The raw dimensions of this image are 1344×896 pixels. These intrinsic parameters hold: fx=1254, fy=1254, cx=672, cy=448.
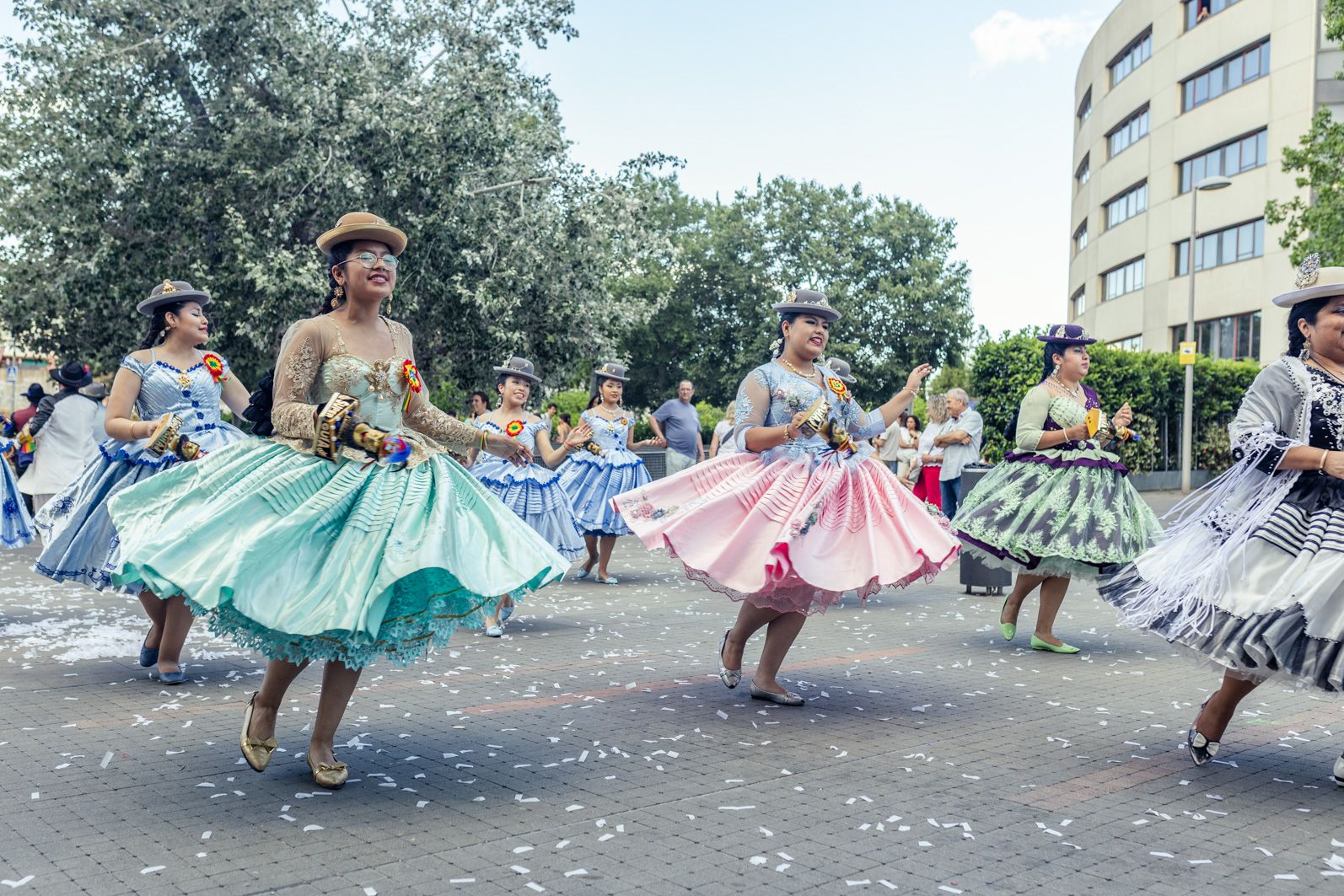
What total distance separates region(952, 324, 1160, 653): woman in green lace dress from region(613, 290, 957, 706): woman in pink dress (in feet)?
6.68

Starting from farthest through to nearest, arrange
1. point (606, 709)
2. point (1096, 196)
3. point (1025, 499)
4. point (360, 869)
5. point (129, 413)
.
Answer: point (1096, 196) < point (1025, 499) < point (129, 413) < point (606, 709) < point (360, 869)

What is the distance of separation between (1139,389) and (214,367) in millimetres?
26254

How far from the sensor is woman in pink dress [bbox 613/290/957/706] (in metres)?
6.40

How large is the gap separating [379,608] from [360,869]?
37.3 inches

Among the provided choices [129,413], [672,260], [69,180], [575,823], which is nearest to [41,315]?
[69,180]

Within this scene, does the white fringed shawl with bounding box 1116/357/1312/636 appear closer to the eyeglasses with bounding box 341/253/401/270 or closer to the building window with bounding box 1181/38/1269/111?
the eyeglasses with bounding box 341/253/401/270

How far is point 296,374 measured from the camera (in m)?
5.04

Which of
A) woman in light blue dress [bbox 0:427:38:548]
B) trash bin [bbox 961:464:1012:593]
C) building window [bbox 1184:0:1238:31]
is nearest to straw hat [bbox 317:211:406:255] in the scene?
woman in light blue dress [bbox 0:427:38:548]

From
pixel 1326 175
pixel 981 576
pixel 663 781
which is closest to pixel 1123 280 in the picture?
pixel 1326 175

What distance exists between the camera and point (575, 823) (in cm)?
452

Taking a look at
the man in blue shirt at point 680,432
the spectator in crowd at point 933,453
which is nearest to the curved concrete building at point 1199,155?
the spectator in crowd at point 933,453

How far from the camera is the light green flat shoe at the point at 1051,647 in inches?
343

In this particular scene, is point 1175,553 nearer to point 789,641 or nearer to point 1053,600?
point 789,641

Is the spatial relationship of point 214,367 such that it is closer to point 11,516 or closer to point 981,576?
point 11,516
